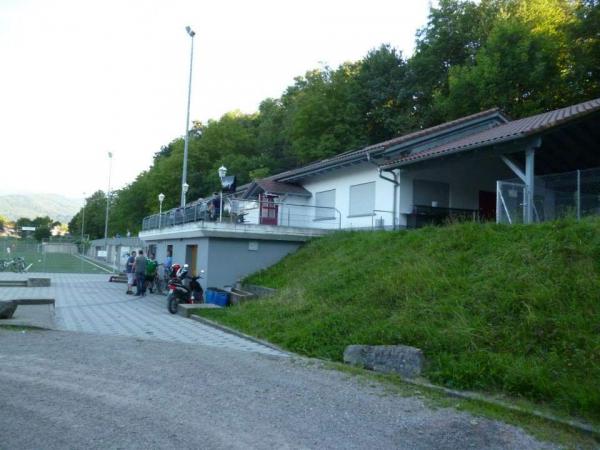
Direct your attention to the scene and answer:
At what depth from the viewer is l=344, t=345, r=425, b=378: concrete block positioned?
24.5 ft

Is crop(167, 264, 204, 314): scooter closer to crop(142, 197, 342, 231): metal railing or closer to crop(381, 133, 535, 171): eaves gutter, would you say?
crop(142, 197, 342, 231): metal railing

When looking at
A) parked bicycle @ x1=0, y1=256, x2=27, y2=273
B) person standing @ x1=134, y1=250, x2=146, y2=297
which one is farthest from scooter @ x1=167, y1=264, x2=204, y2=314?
parked bicycle @ x1=0, y1=256, x2=27, y2=273

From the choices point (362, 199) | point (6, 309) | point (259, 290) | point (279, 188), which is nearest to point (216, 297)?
point (259, 290)

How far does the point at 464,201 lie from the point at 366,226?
13.0 feet

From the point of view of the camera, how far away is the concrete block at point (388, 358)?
7461 mm

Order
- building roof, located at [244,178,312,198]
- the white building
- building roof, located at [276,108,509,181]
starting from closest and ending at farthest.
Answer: the white building, building roof, located at [276,108,509,181], building roof, located at [244,178,312,198]

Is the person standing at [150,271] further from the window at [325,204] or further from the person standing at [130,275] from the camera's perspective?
the window at [325,204]

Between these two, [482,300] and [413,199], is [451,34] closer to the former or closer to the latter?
[413,199]

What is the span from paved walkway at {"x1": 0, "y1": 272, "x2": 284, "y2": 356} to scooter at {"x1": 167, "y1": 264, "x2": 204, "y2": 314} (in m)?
0.42

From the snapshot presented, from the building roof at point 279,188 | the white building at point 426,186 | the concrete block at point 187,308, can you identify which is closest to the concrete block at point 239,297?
the concrete block at point 187,308

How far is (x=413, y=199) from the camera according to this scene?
1861 centimetres

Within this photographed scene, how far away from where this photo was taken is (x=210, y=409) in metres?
5.71

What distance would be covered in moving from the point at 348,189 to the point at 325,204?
1876 mm

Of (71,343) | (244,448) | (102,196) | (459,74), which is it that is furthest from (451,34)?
(102,196)
